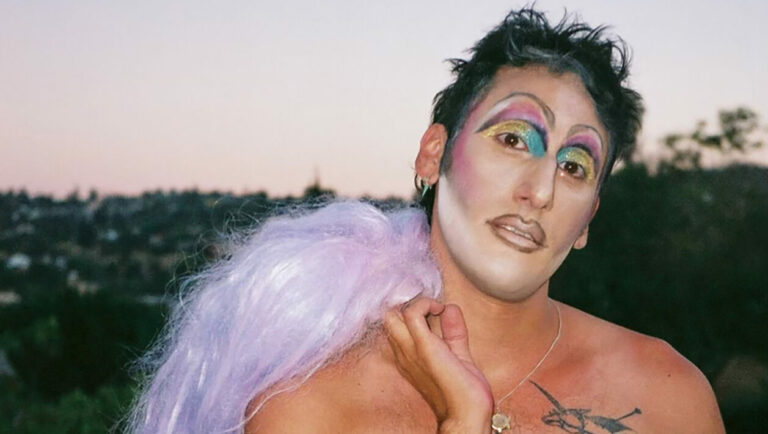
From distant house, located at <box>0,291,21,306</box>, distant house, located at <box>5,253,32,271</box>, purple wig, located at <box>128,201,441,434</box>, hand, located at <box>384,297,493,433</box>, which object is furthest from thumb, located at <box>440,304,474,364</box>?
distant house, located at <box>5,253,32,271</box>

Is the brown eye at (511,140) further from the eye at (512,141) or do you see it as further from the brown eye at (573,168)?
the brown eye at (573,168)

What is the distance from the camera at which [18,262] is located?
99.9 feet

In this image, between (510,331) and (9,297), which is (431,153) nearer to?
(510,331)


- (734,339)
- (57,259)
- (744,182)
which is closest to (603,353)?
(734,339)

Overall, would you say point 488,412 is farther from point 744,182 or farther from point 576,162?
A: point 744,182

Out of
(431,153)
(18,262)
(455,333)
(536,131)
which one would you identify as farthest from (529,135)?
(18,262)

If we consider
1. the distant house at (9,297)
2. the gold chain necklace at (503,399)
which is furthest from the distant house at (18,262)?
the gold chain necklace at (503,399)

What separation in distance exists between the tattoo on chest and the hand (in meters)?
0.47

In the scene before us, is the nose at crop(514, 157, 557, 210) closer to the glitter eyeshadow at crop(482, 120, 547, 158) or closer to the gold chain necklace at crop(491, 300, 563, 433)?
the glitter eyeshadow at crop(482, 120, 547, 158)

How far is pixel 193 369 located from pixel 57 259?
2955 centimetres

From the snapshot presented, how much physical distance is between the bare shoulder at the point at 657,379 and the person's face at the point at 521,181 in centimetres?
44

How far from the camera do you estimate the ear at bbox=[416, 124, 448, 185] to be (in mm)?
3287

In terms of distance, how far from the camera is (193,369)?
3.05 m

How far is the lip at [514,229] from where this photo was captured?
115 inches
